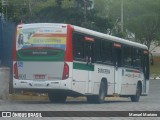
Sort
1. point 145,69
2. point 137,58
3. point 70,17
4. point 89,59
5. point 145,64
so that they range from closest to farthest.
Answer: point 89,59, point 137,58, point 145,64, point 145,69, point 70,17

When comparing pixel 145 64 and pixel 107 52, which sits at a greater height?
pixel 107 52

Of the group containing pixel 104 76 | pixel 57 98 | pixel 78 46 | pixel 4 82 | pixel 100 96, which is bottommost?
pixel 57 98

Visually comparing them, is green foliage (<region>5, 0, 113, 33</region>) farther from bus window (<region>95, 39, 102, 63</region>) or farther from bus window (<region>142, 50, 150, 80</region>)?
bus window (<region>95, 39, 102, 63</region>)

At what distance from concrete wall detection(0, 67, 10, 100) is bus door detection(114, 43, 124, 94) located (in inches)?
205

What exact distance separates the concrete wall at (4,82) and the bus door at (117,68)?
17.1 feet

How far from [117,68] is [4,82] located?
18.5 ft

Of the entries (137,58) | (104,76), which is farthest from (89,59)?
(137,58)

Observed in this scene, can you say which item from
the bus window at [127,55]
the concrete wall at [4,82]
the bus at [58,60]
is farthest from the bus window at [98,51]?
the concrete wall at [4,82]

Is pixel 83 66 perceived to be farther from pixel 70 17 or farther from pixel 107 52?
pixel 70 17

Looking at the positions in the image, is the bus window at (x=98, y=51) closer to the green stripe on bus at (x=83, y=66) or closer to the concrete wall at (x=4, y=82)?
the green stripe on bus at (x=83, y=66)

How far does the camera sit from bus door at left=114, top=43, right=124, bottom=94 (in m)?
27.7

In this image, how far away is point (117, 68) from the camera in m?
28.0

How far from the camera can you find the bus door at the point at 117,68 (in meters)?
27.7

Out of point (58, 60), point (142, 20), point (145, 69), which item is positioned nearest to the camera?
point (58, 60)
